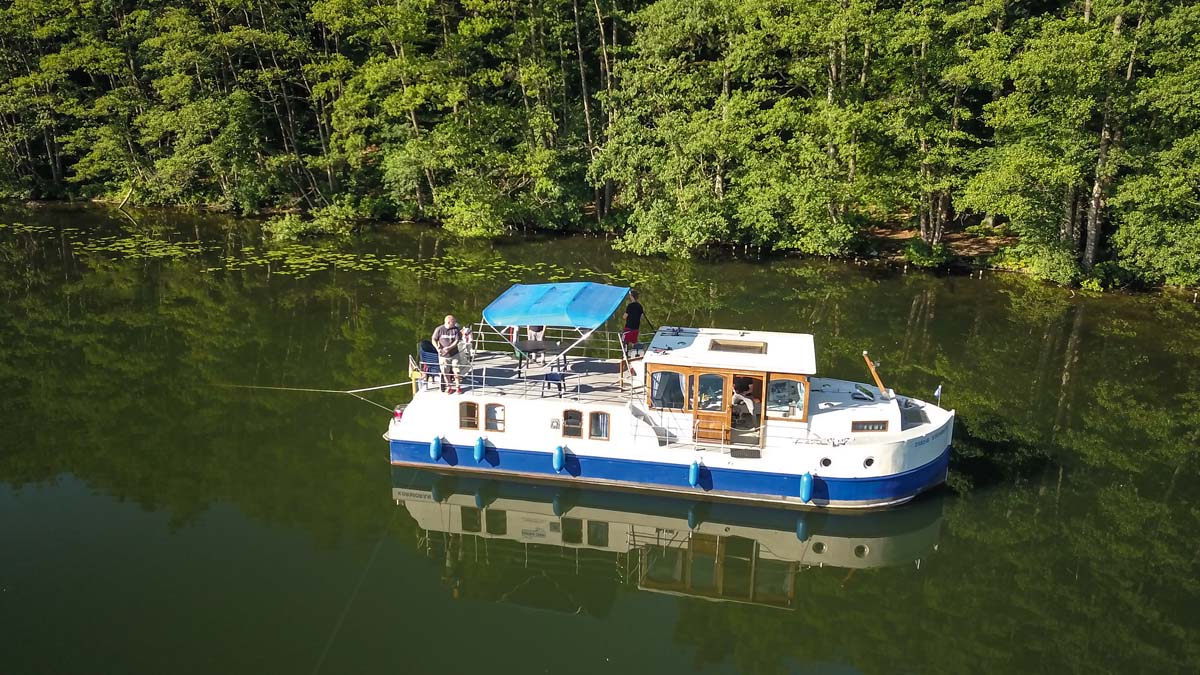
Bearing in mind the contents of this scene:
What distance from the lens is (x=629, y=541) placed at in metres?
16.3

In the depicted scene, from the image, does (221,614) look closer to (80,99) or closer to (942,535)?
(942,535)

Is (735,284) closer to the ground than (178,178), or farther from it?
closer to the ground

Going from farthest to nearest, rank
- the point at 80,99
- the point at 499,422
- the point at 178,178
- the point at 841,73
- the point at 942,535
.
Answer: the point at 80,99 < the point at 178,178 < the point at 841,73 < the point at 499,422 < the point at 942,535

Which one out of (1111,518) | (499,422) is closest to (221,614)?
(499,422)

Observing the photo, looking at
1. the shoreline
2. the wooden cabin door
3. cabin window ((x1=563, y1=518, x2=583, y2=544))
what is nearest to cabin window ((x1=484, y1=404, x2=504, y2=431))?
cabin window ((x1=563, y1=518, x2=583, y2=544))

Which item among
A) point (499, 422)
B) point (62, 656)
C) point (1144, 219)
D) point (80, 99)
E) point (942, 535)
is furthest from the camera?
point (80, 99)

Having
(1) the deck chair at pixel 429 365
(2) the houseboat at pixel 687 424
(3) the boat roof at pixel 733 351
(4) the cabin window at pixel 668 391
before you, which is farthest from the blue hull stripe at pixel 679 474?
(3) the boat roof at pixel 733 351

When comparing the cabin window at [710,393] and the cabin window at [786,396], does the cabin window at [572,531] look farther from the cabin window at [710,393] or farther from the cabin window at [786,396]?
the cabin window at [786,396]

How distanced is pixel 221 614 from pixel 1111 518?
16.7 meters

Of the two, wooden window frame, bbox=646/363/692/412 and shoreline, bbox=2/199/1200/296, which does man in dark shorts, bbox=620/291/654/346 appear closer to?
wooden window frame, bbox=646/363/692/412

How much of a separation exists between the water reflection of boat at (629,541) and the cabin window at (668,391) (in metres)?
2.01

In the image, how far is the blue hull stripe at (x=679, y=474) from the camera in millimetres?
16688

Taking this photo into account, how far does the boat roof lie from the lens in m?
16.6

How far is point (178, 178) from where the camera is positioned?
48.4m
